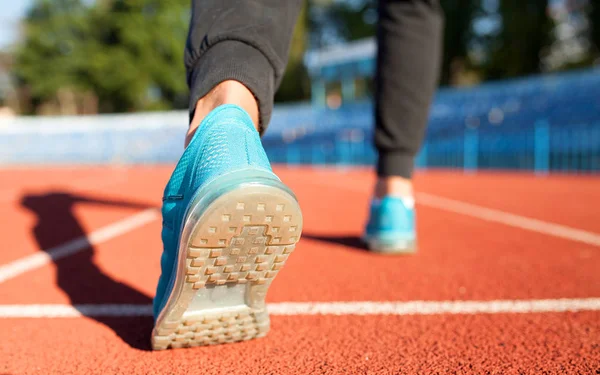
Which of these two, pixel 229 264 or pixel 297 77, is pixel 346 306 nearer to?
pixel 229 264

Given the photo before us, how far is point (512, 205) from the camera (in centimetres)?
421

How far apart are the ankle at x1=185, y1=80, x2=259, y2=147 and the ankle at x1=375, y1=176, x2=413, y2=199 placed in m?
0.98

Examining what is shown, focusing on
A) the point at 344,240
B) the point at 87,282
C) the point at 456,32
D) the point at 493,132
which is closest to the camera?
the point at 87,282

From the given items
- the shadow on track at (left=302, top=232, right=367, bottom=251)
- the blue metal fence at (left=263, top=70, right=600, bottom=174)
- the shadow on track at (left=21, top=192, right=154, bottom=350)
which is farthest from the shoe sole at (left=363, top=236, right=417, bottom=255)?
the blue metal fence at (left=263, top=70, right=600, bottom=174)

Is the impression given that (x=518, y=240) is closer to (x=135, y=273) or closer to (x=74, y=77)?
(x=135, y=273)

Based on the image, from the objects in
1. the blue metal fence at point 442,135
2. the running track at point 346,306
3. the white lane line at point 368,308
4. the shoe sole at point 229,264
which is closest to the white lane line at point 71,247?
the running track at point 346,306

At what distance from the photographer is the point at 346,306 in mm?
1408

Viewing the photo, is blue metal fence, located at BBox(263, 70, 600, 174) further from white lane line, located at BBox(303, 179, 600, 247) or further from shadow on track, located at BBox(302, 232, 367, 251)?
shadow on track, located at BBox(302, 232, 367, 251)

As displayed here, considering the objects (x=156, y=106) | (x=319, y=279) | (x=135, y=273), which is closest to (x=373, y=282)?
(x=319, y=279)

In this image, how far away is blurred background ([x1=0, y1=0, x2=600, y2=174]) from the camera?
12203 mm

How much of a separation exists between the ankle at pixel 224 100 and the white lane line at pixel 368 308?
Result: 0.52 m

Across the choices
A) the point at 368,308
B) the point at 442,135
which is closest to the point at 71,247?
the point at 368,308

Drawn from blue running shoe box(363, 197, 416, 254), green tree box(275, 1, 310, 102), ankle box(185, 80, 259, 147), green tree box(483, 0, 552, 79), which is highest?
ankle box(185, 80, 259, 147)

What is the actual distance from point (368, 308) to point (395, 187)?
699 mm
